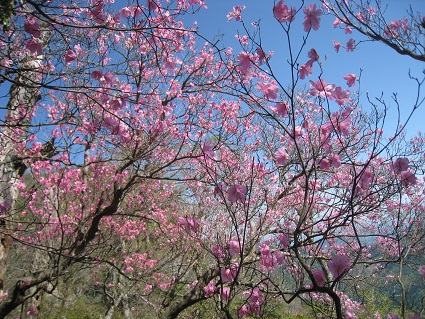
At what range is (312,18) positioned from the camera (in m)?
2.22

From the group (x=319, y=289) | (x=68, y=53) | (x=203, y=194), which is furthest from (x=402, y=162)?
(x=203, y=194)

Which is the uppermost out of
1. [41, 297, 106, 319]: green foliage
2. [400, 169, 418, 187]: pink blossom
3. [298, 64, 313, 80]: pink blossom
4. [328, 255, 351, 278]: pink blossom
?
[298, 64, 313, 80]: pink blossom

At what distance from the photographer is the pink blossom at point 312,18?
221cm

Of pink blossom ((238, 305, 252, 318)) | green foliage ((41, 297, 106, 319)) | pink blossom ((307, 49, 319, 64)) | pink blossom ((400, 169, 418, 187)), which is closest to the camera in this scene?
pink blossom ((400, 169, 418, 187))

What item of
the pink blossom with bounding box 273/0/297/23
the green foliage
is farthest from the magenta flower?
the green foliage

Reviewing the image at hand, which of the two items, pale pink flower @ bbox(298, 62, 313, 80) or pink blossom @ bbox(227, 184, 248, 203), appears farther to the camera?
pale pink flower @ bbox(298, 62, 313, 80)

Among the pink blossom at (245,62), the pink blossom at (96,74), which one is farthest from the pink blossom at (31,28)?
the pink blossom at (245,62)

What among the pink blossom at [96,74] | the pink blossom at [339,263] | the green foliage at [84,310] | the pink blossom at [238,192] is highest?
the pink blossom at [96,74]

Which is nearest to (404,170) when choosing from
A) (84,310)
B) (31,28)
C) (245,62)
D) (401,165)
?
(401,165)

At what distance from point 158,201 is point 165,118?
15.9 feet

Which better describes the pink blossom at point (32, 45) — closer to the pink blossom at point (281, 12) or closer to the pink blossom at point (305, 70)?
the pink blossom at point (281, 12)

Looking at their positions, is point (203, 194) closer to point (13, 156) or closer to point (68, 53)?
point (13, 156)

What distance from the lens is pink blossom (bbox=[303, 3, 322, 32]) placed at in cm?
221

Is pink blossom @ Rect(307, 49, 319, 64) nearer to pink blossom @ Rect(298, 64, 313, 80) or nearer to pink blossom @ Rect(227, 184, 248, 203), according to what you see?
pink blossom @ Rect(298, 64, 313, 80)
